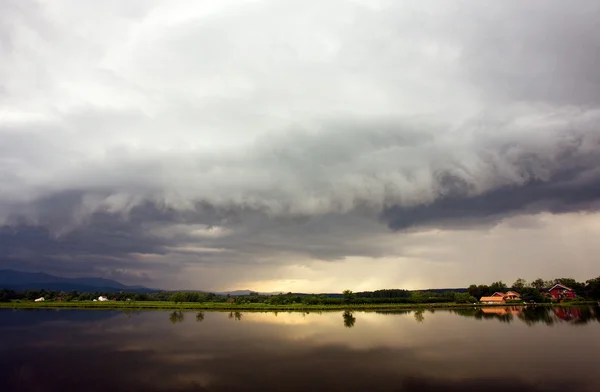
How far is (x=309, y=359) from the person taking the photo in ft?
105

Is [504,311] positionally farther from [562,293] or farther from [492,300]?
[562,293]

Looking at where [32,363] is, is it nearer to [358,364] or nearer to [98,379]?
[98,379]

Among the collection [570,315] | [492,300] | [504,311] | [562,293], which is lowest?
[504,311]

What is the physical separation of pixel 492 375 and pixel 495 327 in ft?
95.4

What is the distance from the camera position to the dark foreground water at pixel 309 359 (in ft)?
80.9

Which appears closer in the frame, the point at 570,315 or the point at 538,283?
the point at 570,315

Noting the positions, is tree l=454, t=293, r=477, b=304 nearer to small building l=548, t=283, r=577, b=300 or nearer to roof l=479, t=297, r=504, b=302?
roof l=479, t=297, r=504, b=302

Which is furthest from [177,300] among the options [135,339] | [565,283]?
[565,283]

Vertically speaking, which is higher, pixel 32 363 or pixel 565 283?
pixel 565 283

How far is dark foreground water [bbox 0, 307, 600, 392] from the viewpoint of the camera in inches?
971


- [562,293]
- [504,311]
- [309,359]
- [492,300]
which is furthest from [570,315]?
[309,359]

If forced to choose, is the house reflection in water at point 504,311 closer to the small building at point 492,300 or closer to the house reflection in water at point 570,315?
the house reflection in water at point 570,315

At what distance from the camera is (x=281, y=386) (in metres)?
23.8

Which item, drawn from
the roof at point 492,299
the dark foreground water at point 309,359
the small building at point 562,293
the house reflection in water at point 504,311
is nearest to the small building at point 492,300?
the roof at point 492,299
